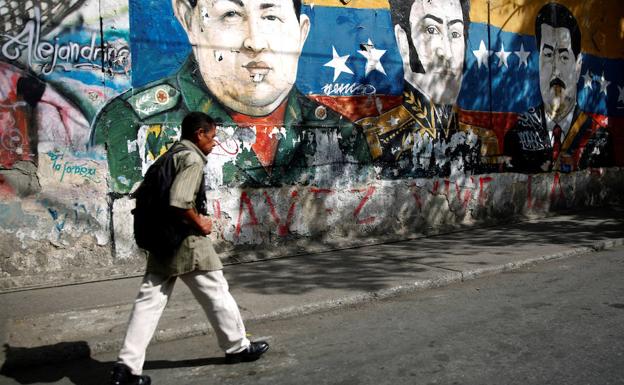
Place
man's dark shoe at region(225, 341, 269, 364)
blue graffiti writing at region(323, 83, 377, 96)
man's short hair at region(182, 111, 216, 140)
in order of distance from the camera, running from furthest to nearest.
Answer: blue graffiti writing at region(323, 83, 377, 96)
man's dark shoe at region(225, 341, 269, 364)
man's short hair at region(182, 111, 216, 140)

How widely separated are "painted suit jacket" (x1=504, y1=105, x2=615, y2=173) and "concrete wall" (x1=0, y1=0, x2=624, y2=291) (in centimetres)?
4

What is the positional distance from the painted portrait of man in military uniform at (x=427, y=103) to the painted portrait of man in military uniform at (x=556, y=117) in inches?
57.8

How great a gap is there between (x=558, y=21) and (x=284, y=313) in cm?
912

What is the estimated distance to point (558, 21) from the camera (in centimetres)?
1127

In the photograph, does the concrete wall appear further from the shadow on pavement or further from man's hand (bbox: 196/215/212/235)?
man's hand (bbox: 196/215/212/235)

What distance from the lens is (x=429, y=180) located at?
9.21 m

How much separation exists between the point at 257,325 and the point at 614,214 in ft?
28.6

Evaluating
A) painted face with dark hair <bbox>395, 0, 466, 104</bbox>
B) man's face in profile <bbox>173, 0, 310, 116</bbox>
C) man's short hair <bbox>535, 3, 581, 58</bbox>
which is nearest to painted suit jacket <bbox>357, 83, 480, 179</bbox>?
painted face with dark hair <bbox>395, 0, 466, 104</bbox>

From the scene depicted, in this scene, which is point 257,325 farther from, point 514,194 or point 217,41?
point 514,194

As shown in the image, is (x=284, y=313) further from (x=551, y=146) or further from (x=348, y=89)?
(x=551, y=146)

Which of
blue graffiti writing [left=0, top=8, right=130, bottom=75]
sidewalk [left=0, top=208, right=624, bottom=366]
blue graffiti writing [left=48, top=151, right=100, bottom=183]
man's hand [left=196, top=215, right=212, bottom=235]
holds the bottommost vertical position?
sidewalk [left=0, top=208, right=624, bottom=366]

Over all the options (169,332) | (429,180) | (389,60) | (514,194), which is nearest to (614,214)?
(514,194)

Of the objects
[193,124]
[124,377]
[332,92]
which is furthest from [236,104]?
[124,377]

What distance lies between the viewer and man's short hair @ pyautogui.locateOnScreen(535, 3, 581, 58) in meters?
11.0
